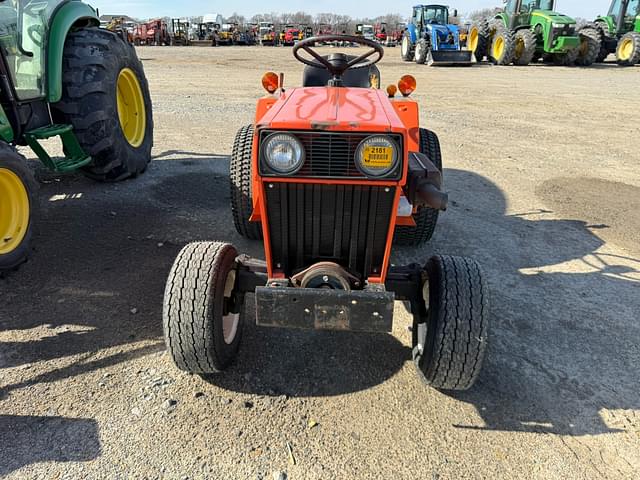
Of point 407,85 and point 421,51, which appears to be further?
point 421,51

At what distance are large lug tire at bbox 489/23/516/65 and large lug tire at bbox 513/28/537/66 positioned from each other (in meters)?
0.22

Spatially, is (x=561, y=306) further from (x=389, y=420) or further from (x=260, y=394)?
(x=260, y=394)

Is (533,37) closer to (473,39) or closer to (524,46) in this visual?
(524,46)

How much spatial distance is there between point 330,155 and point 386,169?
Result: 0.25 m

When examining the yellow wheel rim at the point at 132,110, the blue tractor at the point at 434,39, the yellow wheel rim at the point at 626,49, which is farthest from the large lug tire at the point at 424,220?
the yellow wheel rim at the point at 626,49

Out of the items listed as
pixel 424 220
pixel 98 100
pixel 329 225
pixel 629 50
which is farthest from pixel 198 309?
pixel 629 50

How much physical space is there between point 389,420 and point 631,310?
6.51 ft

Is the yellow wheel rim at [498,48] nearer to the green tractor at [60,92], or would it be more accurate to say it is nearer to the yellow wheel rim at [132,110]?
the yellow wheel rim at [132,110]

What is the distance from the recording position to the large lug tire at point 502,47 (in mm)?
18453

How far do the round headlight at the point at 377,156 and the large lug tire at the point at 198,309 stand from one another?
2.78 ft

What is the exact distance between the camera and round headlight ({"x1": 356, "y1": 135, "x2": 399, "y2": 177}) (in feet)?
6.93

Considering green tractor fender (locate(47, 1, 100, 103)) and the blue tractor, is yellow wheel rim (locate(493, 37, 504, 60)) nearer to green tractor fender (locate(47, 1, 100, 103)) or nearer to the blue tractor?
the blue tractor

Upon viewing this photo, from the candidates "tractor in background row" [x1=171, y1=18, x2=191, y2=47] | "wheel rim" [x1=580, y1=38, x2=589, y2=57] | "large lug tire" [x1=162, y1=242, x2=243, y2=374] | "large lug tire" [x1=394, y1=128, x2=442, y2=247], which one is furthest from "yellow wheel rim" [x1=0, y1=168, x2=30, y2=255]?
"tractor in background row" [x1=171, y1=18, x2=191, y2=47]

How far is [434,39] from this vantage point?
1891 cm
